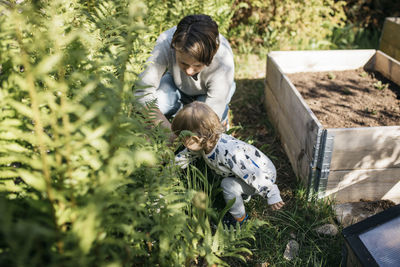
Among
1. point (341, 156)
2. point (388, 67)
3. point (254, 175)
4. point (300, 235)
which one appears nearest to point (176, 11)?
point (254, 175)

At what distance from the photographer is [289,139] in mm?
2945

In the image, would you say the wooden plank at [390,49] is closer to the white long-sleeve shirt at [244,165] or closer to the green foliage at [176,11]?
the green foliage at [176,11]

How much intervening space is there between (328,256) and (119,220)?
5.10 feet

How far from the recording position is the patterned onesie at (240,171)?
7.28 feet

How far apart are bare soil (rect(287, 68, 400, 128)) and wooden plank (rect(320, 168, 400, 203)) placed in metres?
Result: 0.58

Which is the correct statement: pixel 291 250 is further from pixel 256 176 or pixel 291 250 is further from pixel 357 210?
pixel 357 210

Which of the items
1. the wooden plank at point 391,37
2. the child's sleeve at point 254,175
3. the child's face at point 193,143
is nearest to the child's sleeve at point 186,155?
the child's face at point 193,143

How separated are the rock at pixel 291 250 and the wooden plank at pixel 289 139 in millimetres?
542

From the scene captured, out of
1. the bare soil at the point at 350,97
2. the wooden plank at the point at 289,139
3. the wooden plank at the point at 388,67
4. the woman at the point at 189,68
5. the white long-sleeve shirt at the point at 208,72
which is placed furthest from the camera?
the wooden plank at the point at 388,67

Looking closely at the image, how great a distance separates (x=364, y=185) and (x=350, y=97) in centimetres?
121

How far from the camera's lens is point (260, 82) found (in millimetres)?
4520

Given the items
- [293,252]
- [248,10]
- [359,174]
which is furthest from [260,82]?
[293,252]

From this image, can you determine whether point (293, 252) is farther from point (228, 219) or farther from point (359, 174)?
point (359, 174)

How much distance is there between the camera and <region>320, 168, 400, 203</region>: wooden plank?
2385 mm
